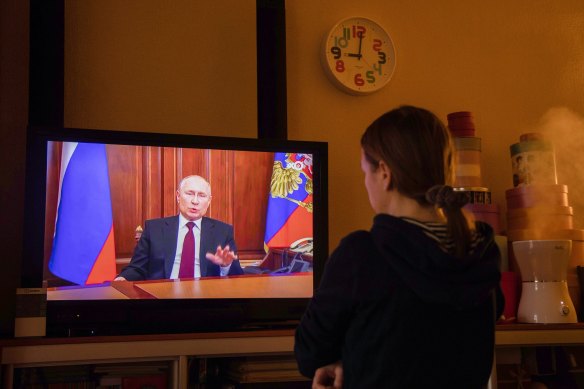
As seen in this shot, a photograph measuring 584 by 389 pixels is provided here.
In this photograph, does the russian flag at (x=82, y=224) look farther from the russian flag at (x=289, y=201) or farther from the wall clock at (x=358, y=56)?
the wall clock at (x=358, y=56)

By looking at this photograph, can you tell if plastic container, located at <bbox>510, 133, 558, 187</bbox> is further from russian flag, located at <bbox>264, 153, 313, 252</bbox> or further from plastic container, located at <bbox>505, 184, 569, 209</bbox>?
russian flag, located at <bbox>264, 153, 313, 252</bbox>

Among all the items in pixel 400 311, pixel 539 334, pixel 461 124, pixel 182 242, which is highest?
pixel 461 124

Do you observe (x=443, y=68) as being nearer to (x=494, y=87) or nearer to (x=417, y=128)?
(x=494, y=87)

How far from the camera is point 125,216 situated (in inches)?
89.4

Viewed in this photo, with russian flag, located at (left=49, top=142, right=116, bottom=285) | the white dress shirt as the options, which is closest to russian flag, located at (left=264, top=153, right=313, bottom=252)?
the white dress shirt

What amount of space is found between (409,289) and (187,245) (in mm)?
1322

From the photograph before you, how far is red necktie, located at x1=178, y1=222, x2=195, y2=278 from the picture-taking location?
7.59 feet

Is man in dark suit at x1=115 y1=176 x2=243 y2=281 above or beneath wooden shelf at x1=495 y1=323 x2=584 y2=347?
above

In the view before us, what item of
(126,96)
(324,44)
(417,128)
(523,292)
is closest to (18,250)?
(126,96)

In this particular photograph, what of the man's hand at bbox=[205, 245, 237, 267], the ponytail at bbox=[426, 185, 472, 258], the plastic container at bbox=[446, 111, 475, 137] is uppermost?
the plastic container at bbox=[446, 111, 475, 137]

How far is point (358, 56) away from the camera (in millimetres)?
3002

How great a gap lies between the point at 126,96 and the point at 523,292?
1.80 m

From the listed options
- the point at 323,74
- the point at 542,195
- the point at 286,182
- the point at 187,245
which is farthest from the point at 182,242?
the point at 542,195

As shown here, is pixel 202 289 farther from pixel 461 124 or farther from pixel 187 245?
pixel 461 124
